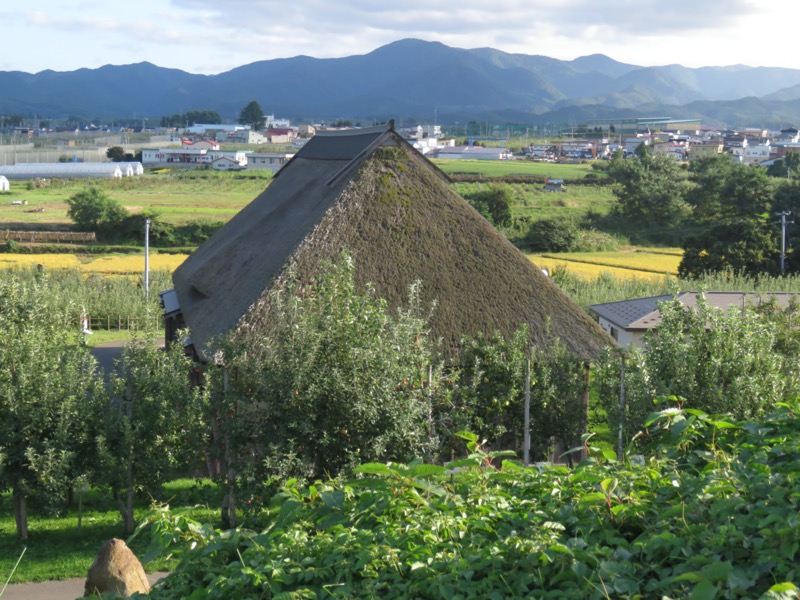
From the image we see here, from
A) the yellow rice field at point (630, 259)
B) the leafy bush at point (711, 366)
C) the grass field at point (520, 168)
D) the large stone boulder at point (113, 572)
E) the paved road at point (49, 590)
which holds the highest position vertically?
the grass field at point (520, 168)

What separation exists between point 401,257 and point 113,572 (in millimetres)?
8262

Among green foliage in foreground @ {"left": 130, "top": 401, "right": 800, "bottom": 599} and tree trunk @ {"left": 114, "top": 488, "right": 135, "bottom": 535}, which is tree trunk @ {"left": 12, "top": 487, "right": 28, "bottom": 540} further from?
green foliage in foreground @ {"left": 130, "top": 401, "right": 800, "bottom": 599}

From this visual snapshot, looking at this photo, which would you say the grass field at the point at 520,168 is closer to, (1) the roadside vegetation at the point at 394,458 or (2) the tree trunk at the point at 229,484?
(1) the roadside vegetation at the point at 394,458

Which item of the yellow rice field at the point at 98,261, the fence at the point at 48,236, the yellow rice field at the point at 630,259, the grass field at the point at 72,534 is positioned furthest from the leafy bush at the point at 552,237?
→ the grass field at the point at 72,534

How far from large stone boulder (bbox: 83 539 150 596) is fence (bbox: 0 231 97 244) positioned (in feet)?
152

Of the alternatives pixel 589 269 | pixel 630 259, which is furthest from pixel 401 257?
pixel 630 259

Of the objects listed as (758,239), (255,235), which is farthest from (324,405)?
(758,239)

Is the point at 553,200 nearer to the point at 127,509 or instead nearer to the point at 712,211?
the point at 712,211

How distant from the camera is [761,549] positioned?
3.50m

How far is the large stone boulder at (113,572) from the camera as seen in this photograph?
788cm

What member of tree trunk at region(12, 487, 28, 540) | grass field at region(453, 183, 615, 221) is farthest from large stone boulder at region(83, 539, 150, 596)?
grass field at region(453, 183, 615, 221)

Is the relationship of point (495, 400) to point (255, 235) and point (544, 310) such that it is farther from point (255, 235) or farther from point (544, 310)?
point (255, 235)

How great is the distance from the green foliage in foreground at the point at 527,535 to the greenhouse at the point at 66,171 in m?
94.7

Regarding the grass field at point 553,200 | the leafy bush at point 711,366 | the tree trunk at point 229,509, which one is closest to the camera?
the leafy bush at point 711,366
